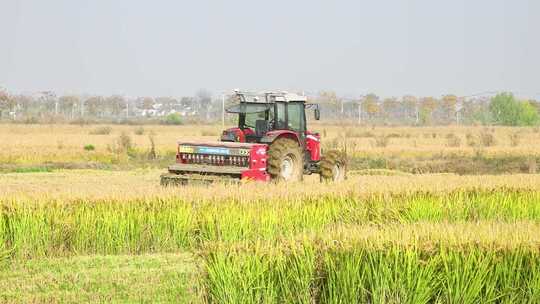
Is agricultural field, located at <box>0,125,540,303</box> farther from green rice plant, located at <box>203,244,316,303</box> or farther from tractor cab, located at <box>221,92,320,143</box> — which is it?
tractor cab, located at <box>221,92,320,143</box>

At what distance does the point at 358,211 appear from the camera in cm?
1614

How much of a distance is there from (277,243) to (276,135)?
466 inches

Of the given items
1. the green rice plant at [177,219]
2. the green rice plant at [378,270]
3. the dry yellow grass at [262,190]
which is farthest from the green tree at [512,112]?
the green rice plant at [378,270]

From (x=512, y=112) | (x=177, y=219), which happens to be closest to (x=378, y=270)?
(x=177, y=219)

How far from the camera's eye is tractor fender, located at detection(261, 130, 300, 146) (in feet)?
71.3

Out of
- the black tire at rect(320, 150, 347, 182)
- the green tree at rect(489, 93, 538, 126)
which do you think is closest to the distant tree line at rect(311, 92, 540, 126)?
the green tree at rect(489, 93, 538, 126)

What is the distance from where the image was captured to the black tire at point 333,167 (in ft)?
76.6

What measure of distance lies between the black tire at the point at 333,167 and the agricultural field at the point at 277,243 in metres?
4.55

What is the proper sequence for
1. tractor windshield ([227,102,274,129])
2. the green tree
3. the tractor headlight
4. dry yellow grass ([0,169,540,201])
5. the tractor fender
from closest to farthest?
1. dry yellow grass ([0,169,540,201])
2. the tractor headlight
3. the tractor fender
4. tractor windshield ([227,102,274,129])
5. the green tree

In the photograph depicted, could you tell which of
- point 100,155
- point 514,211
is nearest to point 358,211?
point 514,211

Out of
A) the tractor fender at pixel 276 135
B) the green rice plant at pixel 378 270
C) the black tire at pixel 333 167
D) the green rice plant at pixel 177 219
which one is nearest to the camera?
the green rice plant at pixel 378 270

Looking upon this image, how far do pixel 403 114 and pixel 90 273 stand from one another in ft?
526

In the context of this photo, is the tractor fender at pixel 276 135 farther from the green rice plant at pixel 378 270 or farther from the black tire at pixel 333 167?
the green rice plant at pixel 378 270

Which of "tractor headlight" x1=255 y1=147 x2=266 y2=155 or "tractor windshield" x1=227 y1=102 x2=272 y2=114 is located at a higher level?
"tractor windshield" x1=227 y1=102 x2=272 y2=114
